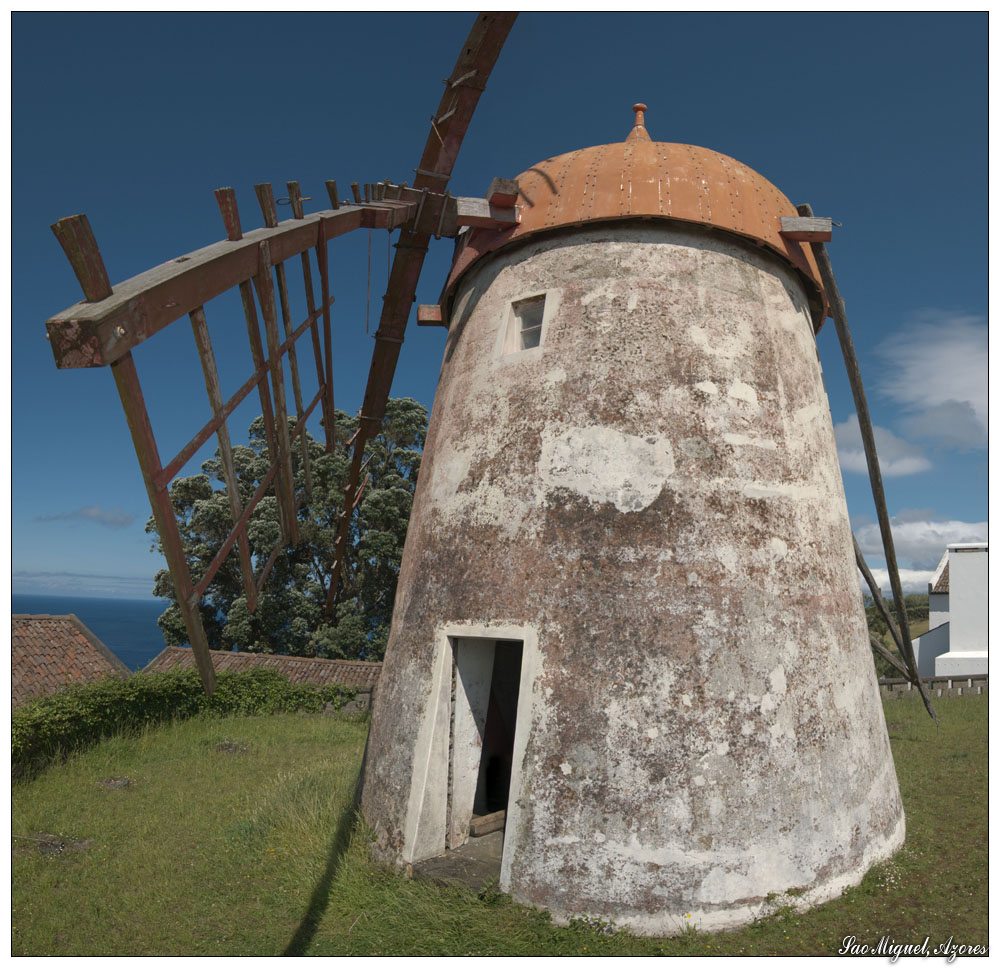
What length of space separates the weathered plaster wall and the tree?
14.8 m

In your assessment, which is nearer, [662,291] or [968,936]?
[968,936]

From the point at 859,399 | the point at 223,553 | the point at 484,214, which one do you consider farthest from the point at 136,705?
the point at 859,399

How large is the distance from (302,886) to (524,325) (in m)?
5.88

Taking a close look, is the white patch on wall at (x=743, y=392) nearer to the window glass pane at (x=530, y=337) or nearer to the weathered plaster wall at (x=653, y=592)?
the weathered plaster wall at (x=653, y=592)

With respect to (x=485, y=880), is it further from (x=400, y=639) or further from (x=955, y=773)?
(x=955, y=773)

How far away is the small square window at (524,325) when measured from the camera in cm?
730

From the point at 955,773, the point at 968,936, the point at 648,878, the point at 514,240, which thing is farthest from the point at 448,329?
the point at 955,773

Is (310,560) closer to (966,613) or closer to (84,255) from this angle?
(84,255)

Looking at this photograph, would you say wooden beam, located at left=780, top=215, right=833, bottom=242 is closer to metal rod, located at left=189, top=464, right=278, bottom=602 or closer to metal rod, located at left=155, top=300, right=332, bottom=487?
metal rod, located at left=155, top=300, right=332, bottom=487

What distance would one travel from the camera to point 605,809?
18.1 ft

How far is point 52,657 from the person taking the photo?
1561cm

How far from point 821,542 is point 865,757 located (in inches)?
78.1

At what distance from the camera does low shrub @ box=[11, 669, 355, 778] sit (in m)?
11.8

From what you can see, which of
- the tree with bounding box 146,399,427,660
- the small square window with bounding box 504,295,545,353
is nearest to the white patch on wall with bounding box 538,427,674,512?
the small square window with bounding box 504,295,545,353
